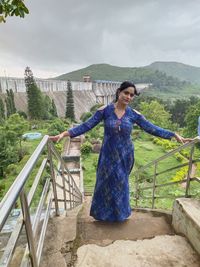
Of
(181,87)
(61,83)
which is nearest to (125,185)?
(61,83)

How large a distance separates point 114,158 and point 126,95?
66 cm

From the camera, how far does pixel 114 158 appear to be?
7.98ft

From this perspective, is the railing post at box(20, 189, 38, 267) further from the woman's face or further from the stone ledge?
the woman's face

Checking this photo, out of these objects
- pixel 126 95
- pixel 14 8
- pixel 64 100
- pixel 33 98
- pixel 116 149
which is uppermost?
pixel 14 8

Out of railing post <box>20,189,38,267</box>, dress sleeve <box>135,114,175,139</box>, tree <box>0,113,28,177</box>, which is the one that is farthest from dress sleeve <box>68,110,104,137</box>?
tree <box>0,113,28,177</box>

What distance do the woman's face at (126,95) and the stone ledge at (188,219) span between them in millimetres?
1119

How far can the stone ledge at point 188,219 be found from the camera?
1.88 metres

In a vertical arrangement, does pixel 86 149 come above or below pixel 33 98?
below

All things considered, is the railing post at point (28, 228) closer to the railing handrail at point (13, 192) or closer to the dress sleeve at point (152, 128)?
the railing handrail at point (13, 192)

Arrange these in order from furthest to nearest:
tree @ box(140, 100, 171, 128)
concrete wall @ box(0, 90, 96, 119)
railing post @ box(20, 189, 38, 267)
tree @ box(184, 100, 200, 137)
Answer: concrete wall @ box(0, 90, 96, 119) → tree @ box(140, 100, 171, 128) → tree @ box(184, 100, 200, 137) → railing post @ box(20, 189, 38, 267)

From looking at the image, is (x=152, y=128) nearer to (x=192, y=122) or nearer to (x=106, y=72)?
(x=192, y=122)

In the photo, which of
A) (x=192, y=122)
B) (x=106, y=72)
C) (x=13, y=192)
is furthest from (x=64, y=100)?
(x=106, y=72)

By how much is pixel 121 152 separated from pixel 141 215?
0.93 meters

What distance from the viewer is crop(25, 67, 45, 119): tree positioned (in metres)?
29.6
